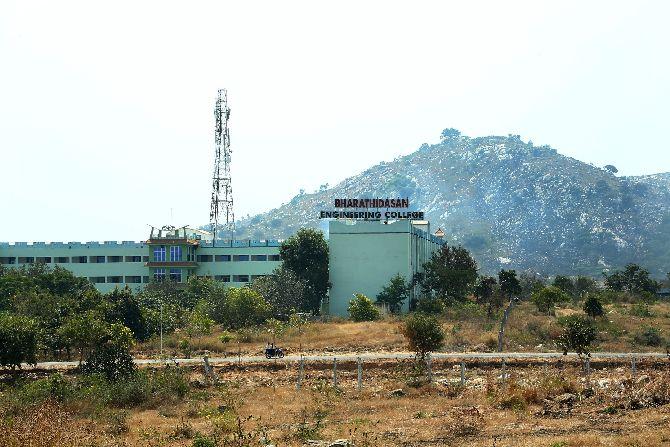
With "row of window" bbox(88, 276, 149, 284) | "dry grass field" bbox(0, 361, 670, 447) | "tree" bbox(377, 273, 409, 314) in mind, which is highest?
"row of window" bbox(88, 276, 149, 284)

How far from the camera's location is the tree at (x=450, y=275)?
321 ft

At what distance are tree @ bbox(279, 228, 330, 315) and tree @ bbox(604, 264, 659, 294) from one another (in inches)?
1807

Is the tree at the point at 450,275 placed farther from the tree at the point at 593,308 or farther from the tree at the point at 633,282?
the tree at the point at 633,282

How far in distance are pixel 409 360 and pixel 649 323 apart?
32396 millimetres

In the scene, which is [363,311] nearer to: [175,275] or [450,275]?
[450,275]

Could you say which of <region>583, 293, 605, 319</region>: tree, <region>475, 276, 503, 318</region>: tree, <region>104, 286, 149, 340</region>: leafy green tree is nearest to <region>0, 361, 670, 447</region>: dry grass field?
<region>104, 286, 149, 340</region>: leafy green tree

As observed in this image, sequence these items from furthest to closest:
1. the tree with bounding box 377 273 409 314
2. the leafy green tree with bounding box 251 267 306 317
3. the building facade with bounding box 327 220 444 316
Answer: the building facade with bounding box 327 220 444 316 → the tree with bounding box 377 273 409 314 → the leafy green tree with bounding box 251 267 306 317

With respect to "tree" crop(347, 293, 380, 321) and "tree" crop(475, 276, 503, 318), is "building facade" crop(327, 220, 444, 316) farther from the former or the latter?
"tree" crop(347, 293, 380, 321)

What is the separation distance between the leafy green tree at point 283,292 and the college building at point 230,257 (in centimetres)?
909

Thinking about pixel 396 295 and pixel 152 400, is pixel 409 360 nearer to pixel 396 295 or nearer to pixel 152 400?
pixel 152 400

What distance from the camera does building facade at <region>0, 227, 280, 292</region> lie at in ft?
392

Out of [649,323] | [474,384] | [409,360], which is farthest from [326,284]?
[474,384]

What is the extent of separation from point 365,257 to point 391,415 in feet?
222

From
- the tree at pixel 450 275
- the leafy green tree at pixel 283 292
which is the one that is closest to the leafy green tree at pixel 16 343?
the leafy green tree at pixel 283 292
